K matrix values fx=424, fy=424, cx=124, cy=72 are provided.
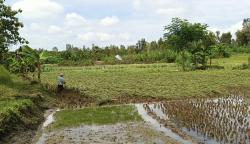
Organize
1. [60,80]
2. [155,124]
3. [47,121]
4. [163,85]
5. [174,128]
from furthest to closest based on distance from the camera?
[163,85] → [60,80] → [47,121] → [155,124] → [174,128]

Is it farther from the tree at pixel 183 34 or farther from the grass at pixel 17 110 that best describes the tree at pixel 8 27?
the tree at pixel 183 34

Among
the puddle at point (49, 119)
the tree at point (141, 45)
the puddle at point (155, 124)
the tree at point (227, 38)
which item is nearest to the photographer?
the puddle at point (155, 124)

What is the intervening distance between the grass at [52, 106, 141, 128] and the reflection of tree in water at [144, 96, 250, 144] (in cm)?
102

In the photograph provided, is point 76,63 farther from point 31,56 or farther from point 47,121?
point 47,121

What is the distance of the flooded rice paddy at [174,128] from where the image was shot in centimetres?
1317

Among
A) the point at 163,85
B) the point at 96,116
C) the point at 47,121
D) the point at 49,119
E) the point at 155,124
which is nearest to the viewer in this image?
the point at 155,124

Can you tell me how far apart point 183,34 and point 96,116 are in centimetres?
2583

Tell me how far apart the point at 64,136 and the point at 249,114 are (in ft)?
25.2

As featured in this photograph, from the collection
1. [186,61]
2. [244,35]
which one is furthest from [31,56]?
[244,35]

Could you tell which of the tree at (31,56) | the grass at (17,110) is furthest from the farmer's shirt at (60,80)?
the tree at (31,56)

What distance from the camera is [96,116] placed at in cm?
1773

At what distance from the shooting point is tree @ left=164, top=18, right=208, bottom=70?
4147 centimetres

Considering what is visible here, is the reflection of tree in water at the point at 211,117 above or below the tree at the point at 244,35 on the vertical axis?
below

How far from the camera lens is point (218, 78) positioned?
98.9 ft
